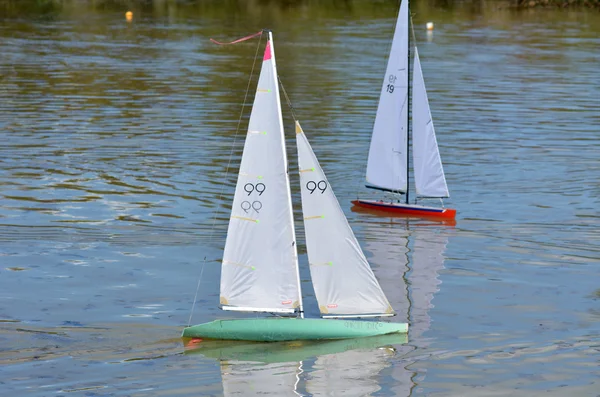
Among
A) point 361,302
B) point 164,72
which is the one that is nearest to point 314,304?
point 361,302

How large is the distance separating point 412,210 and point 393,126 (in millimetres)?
2776

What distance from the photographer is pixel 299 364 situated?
2409 cm

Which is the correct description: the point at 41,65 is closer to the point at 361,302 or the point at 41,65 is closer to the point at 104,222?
the point at 104,222

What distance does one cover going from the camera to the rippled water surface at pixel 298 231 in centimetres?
2395

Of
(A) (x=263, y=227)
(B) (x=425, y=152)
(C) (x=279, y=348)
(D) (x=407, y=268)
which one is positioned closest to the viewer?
(A) (x=263, y=227)

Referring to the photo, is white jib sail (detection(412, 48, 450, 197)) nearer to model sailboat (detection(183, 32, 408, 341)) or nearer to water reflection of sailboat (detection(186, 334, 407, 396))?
water reflection of sailboat (detection(186, 334, 407, 396))

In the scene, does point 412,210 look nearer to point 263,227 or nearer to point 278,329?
point 278,329

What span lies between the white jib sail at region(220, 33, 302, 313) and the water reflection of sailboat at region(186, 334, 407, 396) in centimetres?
88

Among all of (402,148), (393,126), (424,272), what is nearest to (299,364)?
(424,272)

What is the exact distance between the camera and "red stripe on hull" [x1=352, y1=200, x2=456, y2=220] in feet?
124

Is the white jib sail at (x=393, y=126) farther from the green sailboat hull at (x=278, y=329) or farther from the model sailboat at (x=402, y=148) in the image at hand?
the green sailboat hull at (x=278, y=329)

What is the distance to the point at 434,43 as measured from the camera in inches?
4035

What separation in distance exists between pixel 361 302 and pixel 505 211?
51.4ft

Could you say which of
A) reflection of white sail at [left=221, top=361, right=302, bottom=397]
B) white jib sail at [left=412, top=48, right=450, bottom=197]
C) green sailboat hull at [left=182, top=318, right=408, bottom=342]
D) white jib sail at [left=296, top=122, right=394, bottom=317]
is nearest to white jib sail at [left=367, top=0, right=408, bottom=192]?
white jib sail at [left=412, top=48, right=450, bottom=197]
